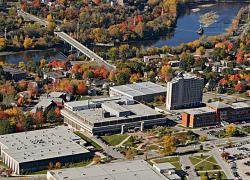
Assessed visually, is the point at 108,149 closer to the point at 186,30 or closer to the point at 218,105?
the point at 218,105

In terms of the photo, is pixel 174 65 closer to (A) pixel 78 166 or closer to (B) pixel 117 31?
(B) pixel 117 31

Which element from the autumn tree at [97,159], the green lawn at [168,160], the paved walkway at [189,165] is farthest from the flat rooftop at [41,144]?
the paved walkway at [189,165]

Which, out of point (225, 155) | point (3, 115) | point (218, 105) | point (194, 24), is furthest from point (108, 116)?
point (194, 24)

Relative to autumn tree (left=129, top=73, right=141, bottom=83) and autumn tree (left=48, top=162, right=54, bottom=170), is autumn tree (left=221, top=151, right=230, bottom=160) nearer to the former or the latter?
autumn tree (left=48, top=162, right=54, bottom=170)

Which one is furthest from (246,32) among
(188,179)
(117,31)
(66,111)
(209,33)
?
(188,179)

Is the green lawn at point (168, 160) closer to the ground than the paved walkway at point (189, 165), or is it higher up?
higher up

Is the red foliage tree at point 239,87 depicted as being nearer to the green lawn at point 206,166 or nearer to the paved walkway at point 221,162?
the paved walkway at point 221,162
